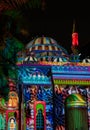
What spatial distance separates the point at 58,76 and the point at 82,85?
2.49 metres

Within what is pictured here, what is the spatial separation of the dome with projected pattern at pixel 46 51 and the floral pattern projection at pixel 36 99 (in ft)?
9.77

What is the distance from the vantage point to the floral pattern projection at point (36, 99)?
33625 millimetres

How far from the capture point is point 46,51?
129ft

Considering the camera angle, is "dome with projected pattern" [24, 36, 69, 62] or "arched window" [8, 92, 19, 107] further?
"dome with projected pattern" [24, 36, 69, 62]

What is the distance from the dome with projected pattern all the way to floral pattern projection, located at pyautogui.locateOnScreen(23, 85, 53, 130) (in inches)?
117

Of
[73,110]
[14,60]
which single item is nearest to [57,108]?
[73,110]

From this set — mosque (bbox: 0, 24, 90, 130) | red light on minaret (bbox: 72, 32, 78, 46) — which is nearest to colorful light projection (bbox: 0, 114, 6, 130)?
mosque (bbox: 0, 24, 90, 130)

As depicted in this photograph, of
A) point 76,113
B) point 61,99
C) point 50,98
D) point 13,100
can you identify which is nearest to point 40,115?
point 50,98

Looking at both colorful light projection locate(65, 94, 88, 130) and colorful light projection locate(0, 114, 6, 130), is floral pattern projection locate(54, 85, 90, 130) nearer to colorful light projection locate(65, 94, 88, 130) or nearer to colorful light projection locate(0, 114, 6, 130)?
colorful light projection locate(65, 94, 88, 130)

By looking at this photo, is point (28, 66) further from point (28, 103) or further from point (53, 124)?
point (53, 124)

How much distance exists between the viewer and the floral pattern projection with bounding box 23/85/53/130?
110 ft

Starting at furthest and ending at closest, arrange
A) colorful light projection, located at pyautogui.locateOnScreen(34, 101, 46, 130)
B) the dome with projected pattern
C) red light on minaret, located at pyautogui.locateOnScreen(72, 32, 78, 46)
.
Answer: red light on minaret, located at pyautogui.locateOnScreen(72, 32, 78, 46) → the dome with projected pattern → colorful light projection, located at pyautogui.locateOnScreen(34, 101, 46, 130)

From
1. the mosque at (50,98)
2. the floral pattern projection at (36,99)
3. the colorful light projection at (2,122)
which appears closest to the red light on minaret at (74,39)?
the mosque at (50,98)

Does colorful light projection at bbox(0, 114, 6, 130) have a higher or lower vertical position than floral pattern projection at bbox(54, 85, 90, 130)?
lower
